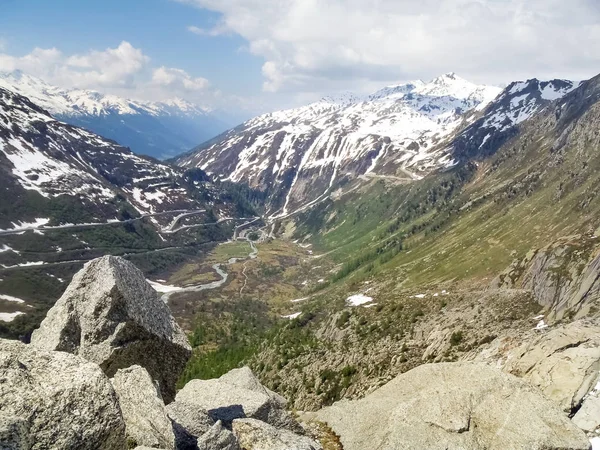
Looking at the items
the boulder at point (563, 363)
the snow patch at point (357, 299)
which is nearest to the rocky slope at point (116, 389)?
Answer: the boulder at point (563, 363)

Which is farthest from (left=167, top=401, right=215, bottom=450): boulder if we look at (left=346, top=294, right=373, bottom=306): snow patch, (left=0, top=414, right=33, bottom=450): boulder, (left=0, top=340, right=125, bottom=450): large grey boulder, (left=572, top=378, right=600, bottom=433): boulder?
(left=346, top=294, right=373, bottom=306): snow patch

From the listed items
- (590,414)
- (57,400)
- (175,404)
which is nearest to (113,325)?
(175,404)

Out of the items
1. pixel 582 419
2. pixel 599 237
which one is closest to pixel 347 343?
pixel 599 237

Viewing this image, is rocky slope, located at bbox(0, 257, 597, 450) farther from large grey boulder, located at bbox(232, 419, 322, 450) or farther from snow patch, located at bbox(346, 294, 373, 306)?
snow patch, located at bbox(346, 294, 373, 306)

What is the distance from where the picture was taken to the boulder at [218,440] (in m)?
20.9

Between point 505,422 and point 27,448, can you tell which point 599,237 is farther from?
point 27,448

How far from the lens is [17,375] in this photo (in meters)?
14.6

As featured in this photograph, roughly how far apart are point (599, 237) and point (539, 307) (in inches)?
1200

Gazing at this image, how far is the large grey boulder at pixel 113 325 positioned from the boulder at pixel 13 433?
51.6 feet

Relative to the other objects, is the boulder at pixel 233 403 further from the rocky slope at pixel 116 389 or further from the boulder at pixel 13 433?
the boulder at pixel 13 433

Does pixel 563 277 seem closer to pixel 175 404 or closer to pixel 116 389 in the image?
pixel 175 404

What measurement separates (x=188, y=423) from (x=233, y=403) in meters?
5.92

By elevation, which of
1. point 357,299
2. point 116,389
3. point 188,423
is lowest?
point 357,299

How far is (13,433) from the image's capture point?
1217cm
